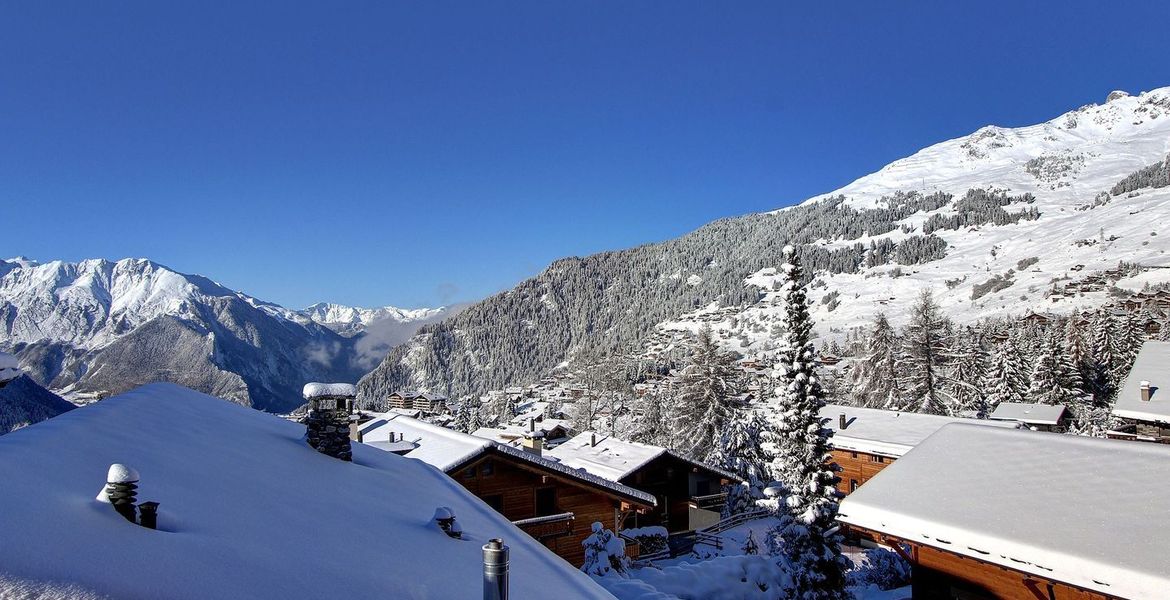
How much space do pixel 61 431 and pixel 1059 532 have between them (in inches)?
549

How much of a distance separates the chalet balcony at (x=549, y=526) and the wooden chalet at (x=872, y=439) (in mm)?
18341

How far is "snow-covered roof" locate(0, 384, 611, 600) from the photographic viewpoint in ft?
12.1

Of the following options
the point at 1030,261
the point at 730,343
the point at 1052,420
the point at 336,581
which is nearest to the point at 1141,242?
the point at 1030,261

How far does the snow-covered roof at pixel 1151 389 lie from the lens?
20.8 meters

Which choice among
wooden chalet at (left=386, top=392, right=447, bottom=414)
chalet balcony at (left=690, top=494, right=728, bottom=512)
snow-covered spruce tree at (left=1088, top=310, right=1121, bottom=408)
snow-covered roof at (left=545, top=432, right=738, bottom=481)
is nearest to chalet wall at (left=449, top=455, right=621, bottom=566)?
snow-covered roof at (left=545, top=432, right=738, bottom=481)

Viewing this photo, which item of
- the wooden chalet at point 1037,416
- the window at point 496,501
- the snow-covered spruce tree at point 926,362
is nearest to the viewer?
the window at point 496,501

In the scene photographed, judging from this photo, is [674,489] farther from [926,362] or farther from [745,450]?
[926,362]

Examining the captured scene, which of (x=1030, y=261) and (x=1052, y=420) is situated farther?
(x=1030, y=261)

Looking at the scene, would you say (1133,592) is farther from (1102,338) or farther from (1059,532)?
(1102,338)

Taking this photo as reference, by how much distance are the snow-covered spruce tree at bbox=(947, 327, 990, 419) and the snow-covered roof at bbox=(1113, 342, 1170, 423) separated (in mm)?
23853

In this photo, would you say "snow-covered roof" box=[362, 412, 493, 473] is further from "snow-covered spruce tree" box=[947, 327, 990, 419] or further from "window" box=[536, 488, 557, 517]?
"snow-covered spruce tree" box=[947, 327, 990, 419]

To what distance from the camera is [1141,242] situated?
526 feet

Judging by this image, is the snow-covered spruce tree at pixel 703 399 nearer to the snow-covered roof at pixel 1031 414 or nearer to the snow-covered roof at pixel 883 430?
the snow-covered roof at pixel 883 430

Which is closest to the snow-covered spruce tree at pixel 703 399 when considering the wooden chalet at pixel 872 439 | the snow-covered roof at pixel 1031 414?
the wooden chalet at pixel 872 439
